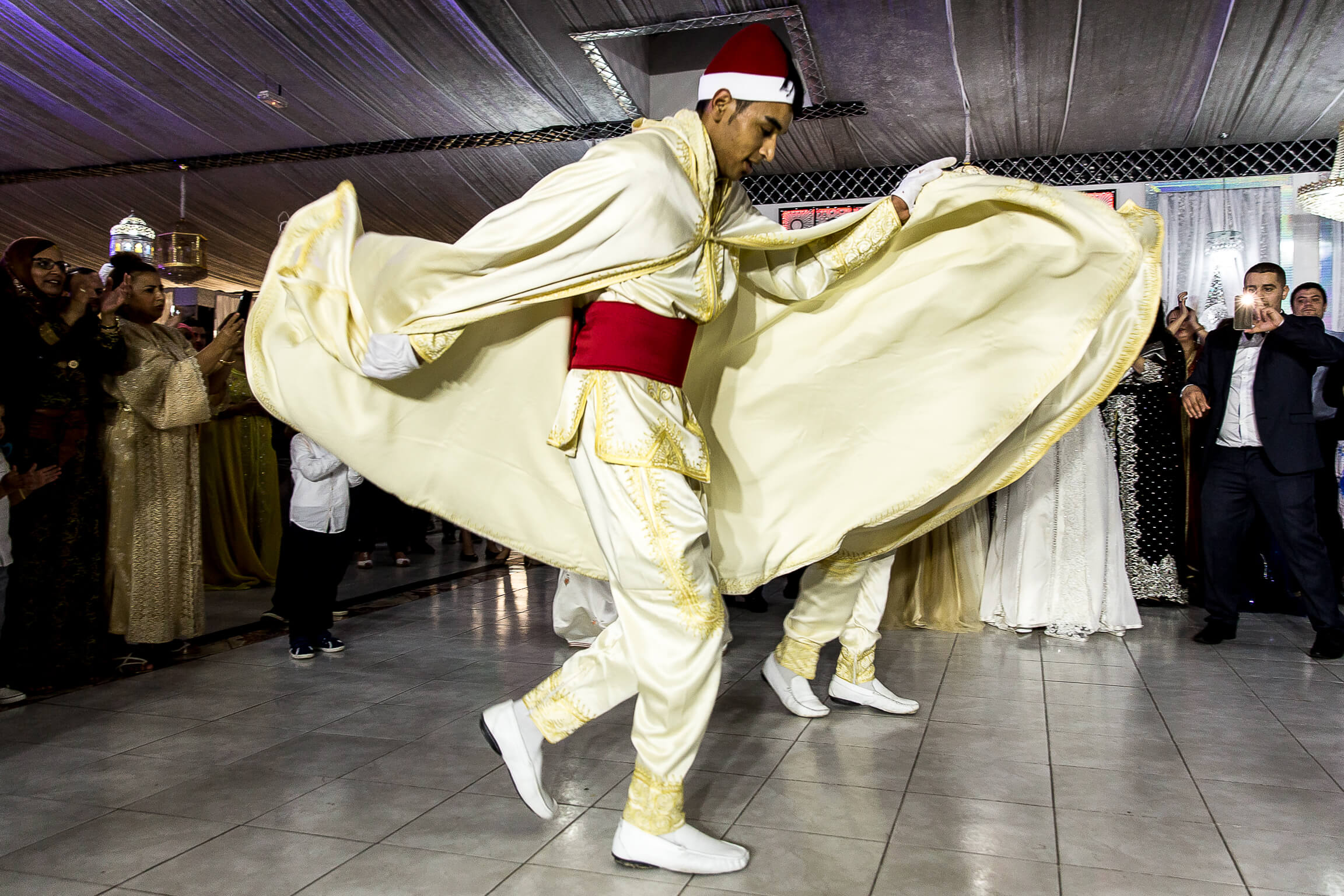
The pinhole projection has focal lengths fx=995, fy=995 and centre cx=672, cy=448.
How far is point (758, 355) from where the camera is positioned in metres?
2.73

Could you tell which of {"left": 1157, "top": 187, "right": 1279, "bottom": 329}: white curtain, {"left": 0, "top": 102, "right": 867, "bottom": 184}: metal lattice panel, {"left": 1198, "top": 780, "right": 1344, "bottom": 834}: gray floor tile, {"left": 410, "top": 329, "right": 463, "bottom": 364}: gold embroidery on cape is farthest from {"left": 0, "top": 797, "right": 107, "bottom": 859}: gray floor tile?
{"left": 1157, "top": 187, "right": 1279, "bottom": 329}: white curtain

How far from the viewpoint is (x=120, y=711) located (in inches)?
126

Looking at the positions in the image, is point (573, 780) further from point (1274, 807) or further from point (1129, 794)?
point (1274, 807)

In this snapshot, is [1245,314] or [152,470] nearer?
[152,470]

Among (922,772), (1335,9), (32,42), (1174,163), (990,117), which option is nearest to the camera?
(922,772)

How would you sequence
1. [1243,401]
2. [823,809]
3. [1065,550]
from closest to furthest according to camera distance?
1. [823,809]
2. [1243,401]
3. [1065,550]

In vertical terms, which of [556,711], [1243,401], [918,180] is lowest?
[556,711]

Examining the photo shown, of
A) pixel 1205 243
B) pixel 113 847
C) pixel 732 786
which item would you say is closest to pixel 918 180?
pixel 732 786

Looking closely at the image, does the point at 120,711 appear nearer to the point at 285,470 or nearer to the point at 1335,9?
the point at 285,470

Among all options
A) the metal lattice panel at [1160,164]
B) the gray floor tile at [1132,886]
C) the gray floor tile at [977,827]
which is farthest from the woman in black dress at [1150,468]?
the gray floor tile at [1132,886]

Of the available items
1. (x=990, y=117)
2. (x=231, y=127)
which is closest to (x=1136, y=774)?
(x=990, y=117)

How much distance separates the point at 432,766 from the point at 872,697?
1379 mm

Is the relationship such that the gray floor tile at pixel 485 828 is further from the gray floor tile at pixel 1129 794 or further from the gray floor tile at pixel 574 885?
the gray floor tile at pixel 1129 794

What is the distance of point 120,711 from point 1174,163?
24.5ft
